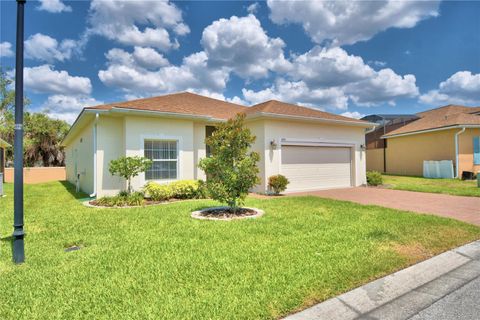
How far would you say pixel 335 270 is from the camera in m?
3.74

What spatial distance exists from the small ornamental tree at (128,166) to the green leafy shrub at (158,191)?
2.45ft

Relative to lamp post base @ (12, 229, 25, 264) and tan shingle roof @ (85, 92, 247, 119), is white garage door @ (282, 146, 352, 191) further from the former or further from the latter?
lamp post base @ (12, 229, 25, 264)

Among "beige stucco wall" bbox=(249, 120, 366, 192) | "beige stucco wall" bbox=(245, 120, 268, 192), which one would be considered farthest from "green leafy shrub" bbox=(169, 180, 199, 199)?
"beige stucco wall" bbox=(249, 120, 366, 192)

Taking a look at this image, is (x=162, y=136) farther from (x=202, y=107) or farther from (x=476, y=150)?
(x=476, y=150)

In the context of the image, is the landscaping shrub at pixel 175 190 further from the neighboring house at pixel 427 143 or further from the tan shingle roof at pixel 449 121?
the tan shingle roof at pixel 449 121

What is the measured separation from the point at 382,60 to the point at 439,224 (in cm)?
1299

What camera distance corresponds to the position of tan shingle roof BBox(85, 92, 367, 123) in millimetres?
11133

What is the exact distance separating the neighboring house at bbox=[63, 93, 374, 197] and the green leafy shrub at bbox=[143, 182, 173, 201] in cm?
57

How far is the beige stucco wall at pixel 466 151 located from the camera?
17734mm

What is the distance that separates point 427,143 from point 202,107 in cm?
1733

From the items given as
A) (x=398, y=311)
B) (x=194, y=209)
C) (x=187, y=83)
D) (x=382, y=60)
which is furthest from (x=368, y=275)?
(x=187, y=83)

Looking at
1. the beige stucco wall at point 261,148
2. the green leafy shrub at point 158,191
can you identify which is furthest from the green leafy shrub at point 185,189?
the beige stucco wall at point 261,148

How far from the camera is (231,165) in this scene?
730 cm

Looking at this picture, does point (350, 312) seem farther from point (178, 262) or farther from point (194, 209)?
point (194, 209)
